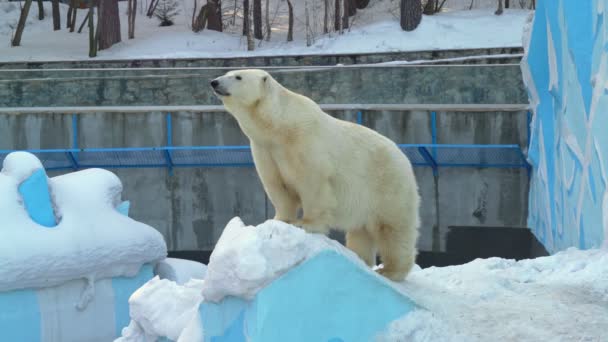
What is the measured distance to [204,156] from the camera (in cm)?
1179

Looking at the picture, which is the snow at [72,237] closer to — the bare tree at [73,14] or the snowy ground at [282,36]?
the snowy ground at [282,36]

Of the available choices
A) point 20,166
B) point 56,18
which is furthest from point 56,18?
point 20,166

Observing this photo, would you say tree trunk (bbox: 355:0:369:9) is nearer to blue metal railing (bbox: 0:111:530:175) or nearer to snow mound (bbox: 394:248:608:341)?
blue metal railing (bbox: 0:111:530:175)

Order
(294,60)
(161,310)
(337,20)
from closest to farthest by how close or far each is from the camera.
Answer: (161,310)
(294,60)
(337,20)

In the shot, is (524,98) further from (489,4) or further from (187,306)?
(489,4)

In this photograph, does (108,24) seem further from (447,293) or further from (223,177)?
(447,293)

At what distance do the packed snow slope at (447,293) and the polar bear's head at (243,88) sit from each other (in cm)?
68

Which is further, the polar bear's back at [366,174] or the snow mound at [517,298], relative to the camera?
the polar bear's back at [366,174]

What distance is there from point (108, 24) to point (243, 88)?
60.2 feet

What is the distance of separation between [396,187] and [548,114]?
4533mm

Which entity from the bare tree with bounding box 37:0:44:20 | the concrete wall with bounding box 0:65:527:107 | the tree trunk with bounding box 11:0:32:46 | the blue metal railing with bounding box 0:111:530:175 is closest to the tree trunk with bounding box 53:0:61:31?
the bare tree with bounding box 37:0:44:20

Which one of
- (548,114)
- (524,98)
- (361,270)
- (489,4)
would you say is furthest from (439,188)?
(489,4)

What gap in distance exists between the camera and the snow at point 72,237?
24.7 ft

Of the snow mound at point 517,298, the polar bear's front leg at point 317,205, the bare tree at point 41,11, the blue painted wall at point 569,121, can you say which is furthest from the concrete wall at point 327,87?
the bare tree at point 41,11
